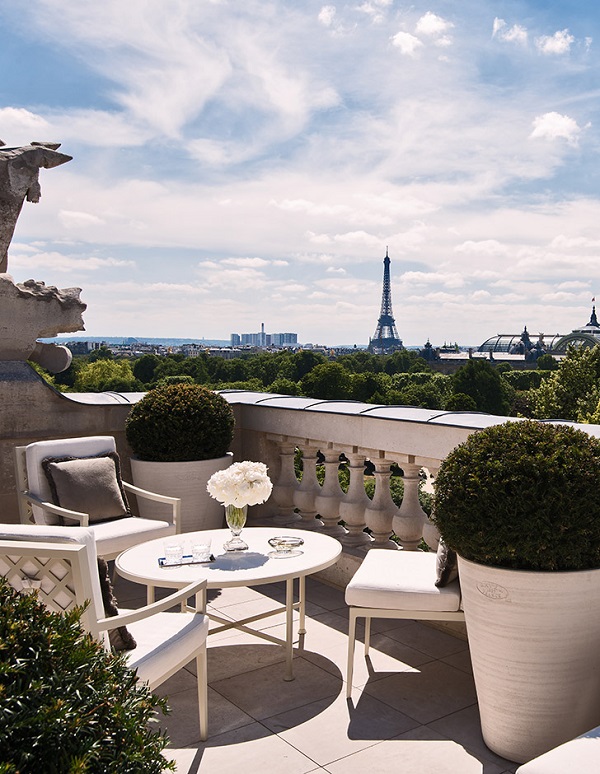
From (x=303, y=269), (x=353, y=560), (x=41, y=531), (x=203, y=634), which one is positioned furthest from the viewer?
(x=303, y=269)

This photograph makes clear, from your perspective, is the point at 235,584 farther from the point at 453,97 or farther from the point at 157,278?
the point at 157,278

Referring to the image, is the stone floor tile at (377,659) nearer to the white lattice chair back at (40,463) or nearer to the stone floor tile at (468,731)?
the stone floor tile at (468,731)

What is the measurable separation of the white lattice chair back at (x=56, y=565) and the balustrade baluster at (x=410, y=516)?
2.52m

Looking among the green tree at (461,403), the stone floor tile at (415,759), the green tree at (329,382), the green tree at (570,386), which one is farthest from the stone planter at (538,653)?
the green tree at (329,382)

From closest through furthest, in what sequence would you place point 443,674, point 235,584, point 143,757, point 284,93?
point 143,757, point 235,584, point 443,674, point 284,93

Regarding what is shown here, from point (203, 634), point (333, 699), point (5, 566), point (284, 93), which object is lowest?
point (333, 699)

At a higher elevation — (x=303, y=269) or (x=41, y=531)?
(x=303, y=269)

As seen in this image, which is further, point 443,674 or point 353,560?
point 353,560

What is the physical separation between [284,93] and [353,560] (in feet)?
19.0

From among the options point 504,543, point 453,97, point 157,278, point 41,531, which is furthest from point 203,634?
point 157,278

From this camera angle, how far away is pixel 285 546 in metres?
4.15

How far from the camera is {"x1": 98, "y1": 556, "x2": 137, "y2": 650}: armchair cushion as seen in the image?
2.75 m

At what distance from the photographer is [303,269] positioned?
9169 cm

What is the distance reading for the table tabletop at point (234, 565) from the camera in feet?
11.9
